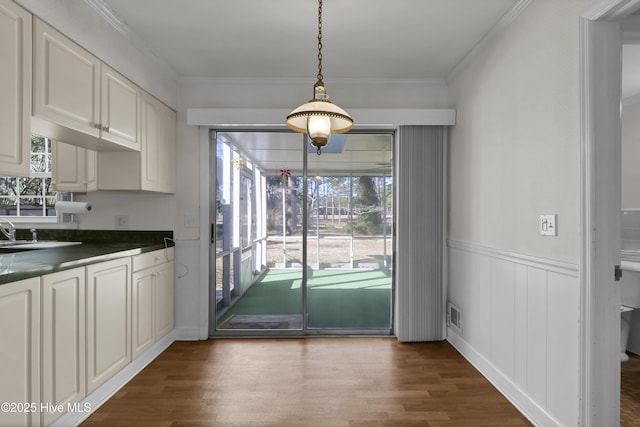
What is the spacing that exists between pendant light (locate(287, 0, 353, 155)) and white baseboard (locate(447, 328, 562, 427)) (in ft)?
6.49

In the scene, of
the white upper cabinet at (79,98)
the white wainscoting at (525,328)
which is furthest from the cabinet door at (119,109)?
the white wainscoting at (525,328)

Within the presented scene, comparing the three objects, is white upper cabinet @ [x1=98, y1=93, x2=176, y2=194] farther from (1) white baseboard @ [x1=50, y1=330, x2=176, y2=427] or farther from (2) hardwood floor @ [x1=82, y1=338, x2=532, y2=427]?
(2) hardwood floor @ [x1=82, y1=338, x2=532, y2=427]

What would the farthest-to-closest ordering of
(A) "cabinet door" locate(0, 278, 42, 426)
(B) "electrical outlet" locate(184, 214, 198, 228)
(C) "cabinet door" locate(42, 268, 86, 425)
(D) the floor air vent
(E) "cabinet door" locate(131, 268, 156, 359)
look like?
(B) "electrical outlet" locate(184, 214, 198, 228)
(D) the floor air vent
(E) "cabinet door" locate(131, 268, 156, 359)
(C) "cabinet door" locate(42, 268, 86, 425)
(A) "cabinet door" locate(0, 278, 42, 426)

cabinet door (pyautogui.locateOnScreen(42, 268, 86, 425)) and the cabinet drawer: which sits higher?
the cabinet drawer

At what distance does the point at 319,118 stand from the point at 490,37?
1740 mm

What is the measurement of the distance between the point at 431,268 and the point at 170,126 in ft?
9.28

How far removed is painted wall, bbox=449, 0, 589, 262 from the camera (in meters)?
1.87

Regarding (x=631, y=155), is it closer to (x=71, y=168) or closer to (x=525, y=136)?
(x=525, y=136)

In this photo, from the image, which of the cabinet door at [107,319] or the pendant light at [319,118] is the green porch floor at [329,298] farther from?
the pendant light at [319,118]

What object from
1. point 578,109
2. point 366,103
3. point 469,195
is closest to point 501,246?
point 469,195

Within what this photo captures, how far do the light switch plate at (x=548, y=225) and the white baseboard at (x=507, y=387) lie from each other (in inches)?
40.2

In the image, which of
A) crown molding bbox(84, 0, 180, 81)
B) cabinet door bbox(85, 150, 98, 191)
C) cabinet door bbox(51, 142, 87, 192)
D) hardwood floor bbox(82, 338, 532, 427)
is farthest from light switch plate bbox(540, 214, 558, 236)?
cabinet door bbox(51, 142, 87, 192)

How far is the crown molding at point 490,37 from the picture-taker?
90.3 inches

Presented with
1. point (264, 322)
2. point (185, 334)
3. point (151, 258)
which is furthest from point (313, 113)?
point (185, 334)
